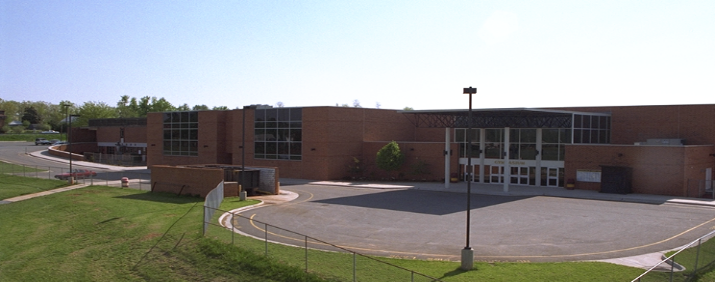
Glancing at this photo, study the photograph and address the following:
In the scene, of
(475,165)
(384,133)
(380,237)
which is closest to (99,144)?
(384,133)

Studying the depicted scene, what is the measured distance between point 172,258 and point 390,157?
3190 cm

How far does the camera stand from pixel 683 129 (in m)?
45.9

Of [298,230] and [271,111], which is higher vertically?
[271,111]

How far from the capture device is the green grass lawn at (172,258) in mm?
17219

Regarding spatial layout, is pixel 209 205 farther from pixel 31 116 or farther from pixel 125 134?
pixel 31 116

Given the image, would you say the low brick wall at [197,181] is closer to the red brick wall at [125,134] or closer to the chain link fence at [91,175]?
the chain link fence at [91,175]

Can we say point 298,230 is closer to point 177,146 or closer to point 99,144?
point 177,146

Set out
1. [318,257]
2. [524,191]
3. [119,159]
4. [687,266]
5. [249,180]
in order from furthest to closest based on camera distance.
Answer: [119,159], [524,191], [249,180], [318,257], [687,266]

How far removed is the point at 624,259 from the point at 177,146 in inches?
2154

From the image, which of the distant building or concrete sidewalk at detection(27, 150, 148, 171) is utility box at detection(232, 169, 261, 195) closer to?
the distant building

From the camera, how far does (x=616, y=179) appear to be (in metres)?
40.8

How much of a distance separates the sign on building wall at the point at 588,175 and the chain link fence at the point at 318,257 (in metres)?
27.5

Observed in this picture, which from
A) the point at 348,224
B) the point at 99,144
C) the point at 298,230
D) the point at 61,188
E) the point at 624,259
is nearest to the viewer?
the point at 624,259

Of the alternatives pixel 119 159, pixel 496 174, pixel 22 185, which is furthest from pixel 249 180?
pixel 119 159
